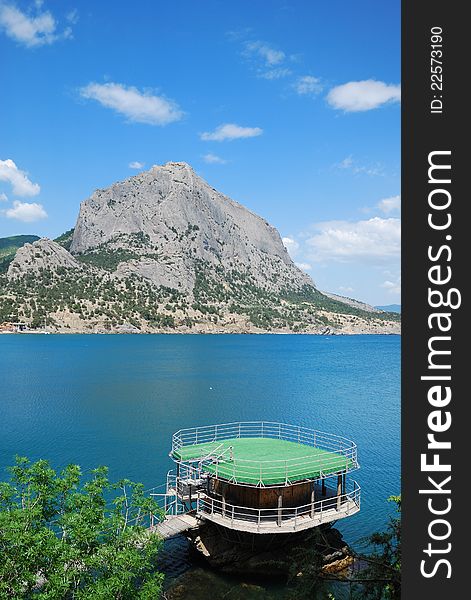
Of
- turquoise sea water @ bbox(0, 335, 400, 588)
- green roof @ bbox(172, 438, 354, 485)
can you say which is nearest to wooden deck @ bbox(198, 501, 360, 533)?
green roof @ bbox(172, 438, 354, 485)

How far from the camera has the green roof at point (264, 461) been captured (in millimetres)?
24938

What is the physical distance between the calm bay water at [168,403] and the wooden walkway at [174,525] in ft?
30.6

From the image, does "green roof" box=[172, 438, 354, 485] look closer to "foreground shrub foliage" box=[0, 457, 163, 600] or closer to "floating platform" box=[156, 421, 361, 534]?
"floating platform" box=[156, 421, 361, 534]

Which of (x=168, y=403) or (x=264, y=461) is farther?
(x=168, y=403)

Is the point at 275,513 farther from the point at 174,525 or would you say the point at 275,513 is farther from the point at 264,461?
the point at 174,525

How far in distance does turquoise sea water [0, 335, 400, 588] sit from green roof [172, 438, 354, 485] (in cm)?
563

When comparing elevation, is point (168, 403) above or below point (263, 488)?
below

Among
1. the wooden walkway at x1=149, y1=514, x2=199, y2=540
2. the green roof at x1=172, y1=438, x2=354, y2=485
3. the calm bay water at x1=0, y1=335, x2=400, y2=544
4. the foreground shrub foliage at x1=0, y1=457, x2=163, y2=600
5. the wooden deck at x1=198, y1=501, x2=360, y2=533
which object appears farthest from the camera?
the calm bay water at x1=0, y1=335, x2=400, y2=544

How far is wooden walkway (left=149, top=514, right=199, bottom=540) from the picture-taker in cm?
2483

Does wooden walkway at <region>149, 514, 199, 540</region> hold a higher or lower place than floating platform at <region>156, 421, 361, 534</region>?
lower

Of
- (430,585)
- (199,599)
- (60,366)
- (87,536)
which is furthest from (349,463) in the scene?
(60,366)

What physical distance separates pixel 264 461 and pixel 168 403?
4452cm

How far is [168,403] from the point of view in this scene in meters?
68.8

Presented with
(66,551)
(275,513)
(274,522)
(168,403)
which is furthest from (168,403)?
(66,551)
